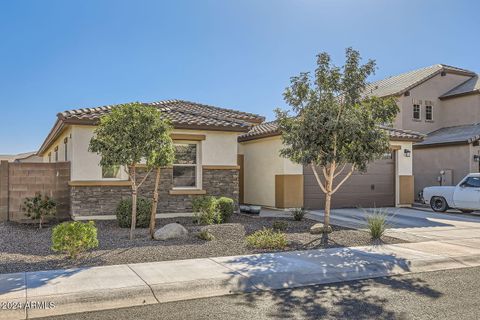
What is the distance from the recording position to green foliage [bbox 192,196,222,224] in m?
13.1

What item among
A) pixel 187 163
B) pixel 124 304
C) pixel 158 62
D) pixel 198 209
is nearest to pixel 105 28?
pixel 158 62

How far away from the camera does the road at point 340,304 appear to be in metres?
5.57

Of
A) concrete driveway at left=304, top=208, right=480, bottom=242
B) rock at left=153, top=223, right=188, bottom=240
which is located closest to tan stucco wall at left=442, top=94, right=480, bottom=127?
concrete driveway at left=304, top=208, right=480, bottom=242

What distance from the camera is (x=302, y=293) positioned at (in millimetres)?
6594

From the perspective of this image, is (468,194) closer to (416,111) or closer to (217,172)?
(217,172)

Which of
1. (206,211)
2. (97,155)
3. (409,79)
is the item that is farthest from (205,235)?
(409,79)

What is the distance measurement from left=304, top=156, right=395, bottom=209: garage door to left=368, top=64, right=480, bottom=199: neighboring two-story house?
15.5ft

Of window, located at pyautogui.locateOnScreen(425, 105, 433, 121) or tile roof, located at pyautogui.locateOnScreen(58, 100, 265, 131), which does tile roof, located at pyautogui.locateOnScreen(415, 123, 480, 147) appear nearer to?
window, located at pyautogui.locateOnScreen(425, 105, 433, 121)

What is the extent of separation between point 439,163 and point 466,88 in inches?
253

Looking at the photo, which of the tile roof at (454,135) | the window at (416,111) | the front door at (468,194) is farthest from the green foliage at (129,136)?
the window at (416,111)

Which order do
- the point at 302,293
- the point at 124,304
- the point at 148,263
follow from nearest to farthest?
1. the point at 124,304
2. the point at 302,293
3. the point at 148,263

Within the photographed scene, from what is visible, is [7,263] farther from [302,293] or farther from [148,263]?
[302,293]

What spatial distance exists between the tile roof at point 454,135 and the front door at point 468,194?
17.6 ft

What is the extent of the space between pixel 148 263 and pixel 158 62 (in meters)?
9.28
